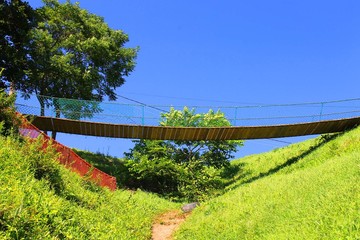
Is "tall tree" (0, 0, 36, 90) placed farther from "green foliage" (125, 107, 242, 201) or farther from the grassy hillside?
the grassy hillside

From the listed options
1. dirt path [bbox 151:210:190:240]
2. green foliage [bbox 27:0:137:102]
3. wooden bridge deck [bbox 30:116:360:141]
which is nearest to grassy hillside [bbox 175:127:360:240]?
dirt path [bbox 151:210:190:240]

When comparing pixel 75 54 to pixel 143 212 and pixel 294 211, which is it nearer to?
pixel 143 212

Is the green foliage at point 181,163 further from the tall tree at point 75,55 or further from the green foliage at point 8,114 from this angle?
the green foliage at point 8,114

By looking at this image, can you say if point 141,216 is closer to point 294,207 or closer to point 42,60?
point 294,207

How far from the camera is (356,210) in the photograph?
22.7 ft

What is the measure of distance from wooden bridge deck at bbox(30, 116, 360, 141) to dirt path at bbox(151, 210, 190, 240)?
3996 millimetres

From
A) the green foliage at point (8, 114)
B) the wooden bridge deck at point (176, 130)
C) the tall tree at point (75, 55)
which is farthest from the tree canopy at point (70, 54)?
the green foliage at point (8, 114)

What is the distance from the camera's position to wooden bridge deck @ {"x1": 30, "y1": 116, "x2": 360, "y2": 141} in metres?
18.1

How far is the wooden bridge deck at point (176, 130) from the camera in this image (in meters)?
18.1

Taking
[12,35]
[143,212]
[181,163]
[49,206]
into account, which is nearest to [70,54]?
[12,35]

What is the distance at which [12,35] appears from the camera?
20.8 meters

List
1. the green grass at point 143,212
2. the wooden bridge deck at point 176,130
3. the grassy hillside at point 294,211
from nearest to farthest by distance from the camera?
1. the green grass at point 143,212
2. the grassy hillside at point 294,211
3. the wooden bridge deck at point 176,130

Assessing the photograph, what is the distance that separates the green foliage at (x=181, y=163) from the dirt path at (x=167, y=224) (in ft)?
13.3

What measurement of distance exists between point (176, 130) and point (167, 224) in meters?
5.38
